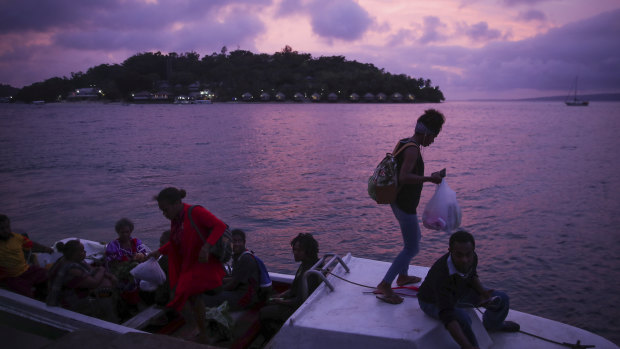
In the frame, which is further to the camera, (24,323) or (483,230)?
(483,230)

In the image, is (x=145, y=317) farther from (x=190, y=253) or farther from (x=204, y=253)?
(x=204, y=253)

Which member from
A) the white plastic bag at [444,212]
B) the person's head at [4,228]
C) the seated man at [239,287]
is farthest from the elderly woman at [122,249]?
the white plastic bag at [444,212]

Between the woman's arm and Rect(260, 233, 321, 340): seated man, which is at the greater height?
the woman's arm

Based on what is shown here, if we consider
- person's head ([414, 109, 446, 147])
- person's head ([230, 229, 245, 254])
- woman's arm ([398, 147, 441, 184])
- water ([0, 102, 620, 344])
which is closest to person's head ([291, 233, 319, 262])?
person's head ([230, 229, 245, 254])

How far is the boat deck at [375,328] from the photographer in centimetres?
352

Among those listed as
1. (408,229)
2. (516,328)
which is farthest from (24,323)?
(516,328)

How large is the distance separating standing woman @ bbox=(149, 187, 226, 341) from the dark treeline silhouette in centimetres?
16532

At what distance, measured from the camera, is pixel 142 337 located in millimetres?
3010

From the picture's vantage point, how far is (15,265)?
5184mm

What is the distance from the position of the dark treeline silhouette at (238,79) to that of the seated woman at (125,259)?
16363 centimetres

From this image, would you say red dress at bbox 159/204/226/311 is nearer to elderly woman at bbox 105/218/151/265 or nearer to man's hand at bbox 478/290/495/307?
elderly woman at bbox 105/218/151/265

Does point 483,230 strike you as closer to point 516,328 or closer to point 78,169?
point 516,328

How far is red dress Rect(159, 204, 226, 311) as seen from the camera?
417 cm

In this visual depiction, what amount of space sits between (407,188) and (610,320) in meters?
5.71
